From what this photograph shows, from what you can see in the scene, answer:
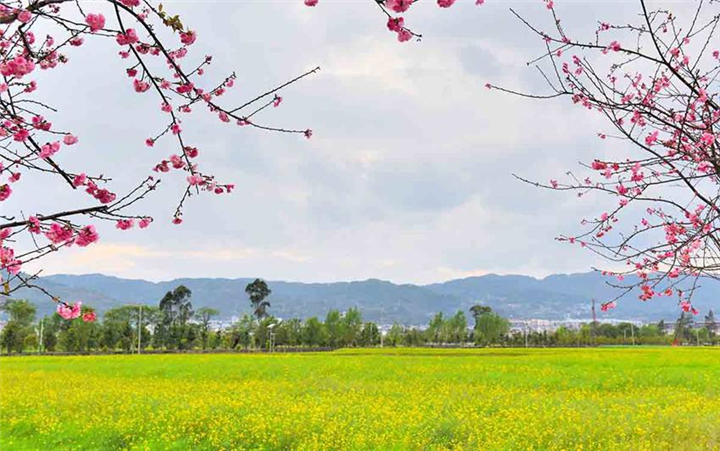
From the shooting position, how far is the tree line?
6938 cm

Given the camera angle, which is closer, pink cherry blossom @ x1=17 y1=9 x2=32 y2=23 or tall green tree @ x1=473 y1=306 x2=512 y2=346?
pink cherry blossom @ x1=17 y1=9 x2=32 y2=23

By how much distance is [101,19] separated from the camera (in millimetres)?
3529

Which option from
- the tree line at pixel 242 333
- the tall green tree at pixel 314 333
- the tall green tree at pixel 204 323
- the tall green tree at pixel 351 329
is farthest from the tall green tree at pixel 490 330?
the tall green tree at pixel 204 323

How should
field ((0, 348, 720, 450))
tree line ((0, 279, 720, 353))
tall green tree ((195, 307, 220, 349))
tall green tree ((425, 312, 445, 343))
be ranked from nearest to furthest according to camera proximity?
field ((0, 348, 720, 450)), tree line ((0, 279, 720, 353)), tall green tree ((195, 307, 220, 349)), tall green tree ((425, 312, 445, 343))

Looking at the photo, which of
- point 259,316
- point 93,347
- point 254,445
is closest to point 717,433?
point 254,445

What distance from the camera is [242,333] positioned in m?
81.0

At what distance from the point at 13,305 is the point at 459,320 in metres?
67.1

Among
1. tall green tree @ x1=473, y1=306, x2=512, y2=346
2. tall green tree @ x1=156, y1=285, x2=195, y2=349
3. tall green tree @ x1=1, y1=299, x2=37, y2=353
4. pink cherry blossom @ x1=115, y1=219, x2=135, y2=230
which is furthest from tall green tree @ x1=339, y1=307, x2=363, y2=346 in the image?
pink cherry blossom @ x1=115, y1=219, x2=135, y2=230

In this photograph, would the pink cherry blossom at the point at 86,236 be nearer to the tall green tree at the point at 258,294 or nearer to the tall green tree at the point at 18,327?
the tall green tree at the point at 18,327

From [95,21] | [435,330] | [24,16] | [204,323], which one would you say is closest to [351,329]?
[435,330]

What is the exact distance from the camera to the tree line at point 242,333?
69.4m

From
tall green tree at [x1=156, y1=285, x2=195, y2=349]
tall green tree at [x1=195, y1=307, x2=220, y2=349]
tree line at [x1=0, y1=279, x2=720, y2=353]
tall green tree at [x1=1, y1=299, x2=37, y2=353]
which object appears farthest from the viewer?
tall green tree at [x1=195, y1=307, x2=220, y2=349]

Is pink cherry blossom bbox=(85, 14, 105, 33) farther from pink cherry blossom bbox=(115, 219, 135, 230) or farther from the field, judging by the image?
the field

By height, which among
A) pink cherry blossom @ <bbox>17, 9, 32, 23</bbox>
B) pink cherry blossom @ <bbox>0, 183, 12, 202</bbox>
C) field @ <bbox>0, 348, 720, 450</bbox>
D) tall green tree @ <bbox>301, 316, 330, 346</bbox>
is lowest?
tall green tree @ <bbox>301, 316, 330, 346</bbox>
